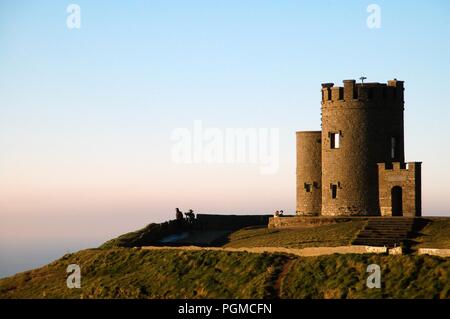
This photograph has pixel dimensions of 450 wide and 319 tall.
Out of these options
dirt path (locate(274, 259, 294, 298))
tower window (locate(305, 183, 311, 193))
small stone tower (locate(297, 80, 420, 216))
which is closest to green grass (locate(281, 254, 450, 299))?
dirt path (locate(274, 259, 294, 298))

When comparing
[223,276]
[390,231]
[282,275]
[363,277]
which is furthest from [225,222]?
[363,277]

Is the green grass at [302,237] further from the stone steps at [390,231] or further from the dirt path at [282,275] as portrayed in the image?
the dirt path at [282,275]

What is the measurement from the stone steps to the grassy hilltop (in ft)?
2.26

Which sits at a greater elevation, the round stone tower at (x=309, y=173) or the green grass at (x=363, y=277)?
the round stone tower at (x=309, y=173)

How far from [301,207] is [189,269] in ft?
69.6

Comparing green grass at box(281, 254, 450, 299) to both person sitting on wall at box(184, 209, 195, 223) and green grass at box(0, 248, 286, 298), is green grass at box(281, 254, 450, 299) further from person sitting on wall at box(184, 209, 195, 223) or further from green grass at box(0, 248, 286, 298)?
person sitting on wall at box(184, 209, 195, 223)

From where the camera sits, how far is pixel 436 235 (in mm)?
57469

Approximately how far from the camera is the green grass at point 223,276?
4556 cm

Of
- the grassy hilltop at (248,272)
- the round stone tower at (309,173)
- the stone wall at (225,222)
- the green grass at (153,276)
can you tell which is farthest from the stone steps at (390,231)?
the stone wall at (225,222)

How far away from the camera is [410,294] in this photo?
43938mm

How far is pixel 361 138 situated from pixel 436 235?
12.7m

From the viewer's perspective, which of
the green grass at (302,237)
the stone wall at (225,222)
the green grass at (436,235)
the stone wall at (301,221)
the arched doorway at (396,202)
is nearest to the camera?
the green grass at (436,235)

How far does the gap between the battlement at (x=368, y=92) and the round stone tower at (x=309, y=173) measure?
164 inches

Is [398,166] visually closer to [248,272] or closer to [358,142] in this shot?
[358,142]
